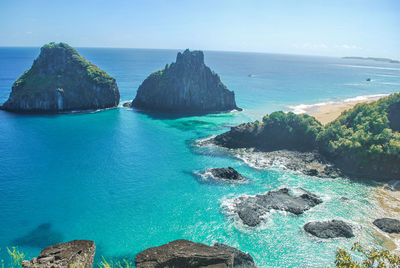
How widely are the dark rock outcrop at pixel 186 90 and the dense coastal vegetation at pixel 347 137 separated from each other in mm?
45481

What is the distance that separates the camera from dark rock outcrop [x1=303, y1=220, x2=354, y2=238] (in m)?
47.8

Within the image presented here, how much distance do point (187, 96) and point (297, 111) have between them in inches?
2152

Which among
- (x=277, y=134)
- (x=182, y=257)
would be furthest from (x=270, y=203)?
(x=277, y=134)

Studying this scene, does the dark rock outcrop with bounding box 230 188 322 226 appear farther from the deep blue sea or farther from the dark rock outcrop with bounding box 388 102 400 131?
the dark rock outcrop with bounding box 388 102 400 131

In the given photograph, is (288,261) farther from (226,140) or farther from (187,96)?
(187,96)

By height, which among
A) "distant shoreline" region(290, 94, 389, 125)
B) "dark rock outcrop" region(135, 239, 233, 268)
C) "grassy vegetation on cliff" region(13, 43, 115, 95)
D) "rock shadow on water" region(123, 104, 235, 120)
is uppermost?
"grassy vegetation on cliff" region(13, 43, 115, 95)

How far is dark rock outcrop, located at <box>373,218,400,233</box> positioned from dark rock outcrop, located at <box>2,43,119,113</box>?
392 ft

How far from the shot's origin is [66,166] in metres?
71.1

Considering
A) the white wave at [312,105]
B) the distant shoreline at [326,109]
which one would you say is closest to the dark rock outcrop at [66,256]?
the distant shoreline at [326,109]

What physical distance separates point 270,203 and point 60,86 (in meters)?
112

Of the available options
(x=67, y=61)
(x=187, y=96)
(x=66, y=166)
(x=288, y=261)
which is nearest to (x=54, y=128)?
(x=66, y=166)

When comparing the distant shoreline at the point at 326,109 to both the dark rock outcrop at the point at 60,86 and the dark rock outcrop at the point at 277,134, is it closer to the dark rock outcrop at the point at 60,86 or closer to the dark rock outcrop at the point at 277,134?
the dark rock outcrop at the point at 277,134

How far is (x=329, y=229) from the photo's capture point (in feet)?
160

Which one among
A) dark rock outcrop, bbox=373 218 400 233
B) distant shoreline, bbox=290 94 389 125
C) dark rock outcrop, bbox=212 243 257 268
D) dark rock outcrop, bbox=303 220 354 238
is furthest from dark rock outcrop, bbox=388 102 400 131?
dark rock outcrop, bbox=212 243 257 268
